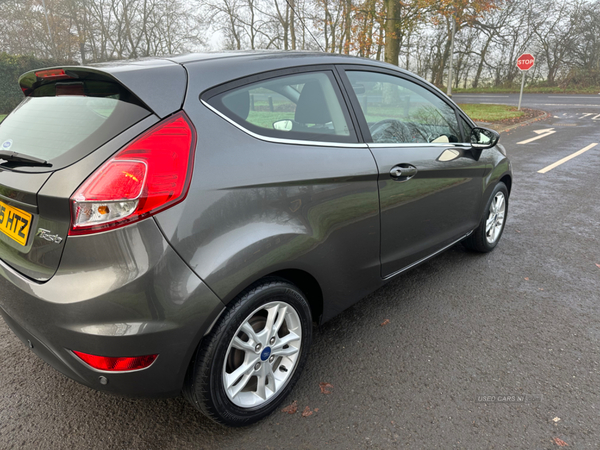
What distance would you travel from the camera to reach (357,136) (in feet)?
7.47

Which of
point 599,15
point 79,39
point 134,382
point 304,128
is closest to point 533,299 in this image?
point 304,128

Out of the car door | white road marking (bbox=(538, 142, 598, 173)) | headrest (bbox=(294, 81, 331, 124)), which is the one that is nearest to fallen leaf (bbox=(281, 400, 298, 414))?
the car door

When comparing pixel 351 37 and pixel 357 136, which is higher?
pixel 351 37

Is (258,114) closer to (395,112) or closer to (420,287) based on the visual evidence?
(395,112)

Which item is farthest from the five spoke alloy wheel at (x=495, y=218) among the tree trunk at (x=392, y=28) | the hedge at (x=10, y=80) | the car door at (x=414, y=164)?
the hedge at (x=10, y=80)

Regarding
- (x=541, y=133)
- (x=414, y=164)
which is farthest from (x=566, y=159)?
(x=414, y=164)

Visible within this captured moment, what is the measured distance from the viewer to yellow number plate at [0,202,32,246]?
1.67 meters

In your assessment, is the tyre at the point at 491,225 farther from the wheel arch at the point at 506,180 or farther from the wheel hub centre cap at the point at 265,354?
the wheel hub centre cap at the point at 265,354

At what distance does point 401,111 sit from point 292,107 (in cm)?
94

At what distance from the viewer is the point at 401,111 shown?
2764mm

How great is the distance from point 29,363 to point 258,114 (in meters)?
1.95

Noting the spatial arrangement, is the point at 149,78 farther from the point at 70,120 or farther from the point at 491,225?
the point at 491,225

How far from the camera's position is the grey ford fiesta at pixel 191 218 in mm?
1492

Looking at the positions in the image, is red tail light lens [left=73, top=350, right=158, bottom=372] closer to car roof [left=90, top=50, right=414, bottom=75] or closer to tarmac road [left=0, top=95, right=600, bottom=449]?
tarmac road [left=0, top=95, right=600, bottom=449]
